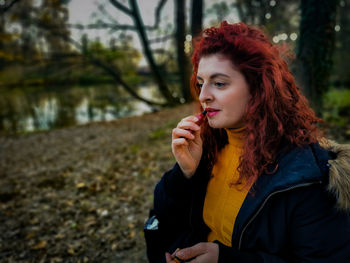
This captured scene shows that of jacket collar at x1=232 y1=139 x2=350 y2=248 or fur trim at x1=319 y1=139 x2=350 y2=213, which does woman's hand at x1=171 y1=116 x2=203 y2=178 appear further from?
fur trim at x1=319 y1=139 x2=350 y2=213

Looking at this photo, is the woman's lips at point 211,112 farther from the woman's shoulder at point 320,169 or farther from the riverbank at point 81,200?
the riverbank at point 81,200

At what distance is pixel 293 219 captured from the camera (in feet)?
3.58

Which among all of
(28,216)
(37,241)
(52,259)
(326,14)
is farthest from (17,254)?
(326,14)

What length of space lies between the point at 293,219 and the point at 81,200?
3.53 metres

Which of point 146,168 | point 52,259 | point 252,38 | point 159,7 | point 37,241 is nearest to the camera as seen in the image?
point 252,38

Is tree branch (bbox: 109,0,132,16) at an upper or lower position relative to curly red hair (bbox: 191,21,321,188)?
upper

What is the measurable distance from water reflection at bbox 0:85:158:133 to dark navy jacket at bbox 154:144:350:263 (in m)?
12.9

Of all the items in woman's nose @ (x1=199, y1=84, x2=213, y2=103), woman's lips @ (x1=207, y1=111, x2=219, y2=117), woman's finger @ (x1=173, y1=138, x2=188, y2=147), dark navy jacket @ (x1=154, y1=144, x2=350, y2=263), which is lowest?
dark navy jacket @ (x1=154, y1=144, x2=350, y2=263)

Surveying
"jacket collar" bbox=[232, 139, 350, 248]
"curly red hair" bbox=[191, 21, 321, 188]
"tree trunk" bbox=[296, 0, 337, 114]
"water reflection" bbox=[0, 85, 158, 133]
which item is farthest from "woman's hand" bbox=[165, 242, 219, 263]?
"water reflection" bbox=[0, 85, 158, 133]

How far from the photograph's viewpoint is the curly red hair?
1.17 m

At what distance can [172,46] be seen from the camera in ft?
36.6

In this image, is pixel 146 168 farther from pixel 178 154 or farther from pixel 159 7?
pixel 159 7

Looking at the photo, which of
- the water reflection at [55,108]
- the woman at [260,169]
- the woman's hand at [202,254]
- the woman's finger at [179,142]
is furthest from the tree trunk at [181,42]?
the woman's hand at [202,254]

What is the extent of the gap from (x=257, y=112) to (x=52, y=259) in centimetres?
288
